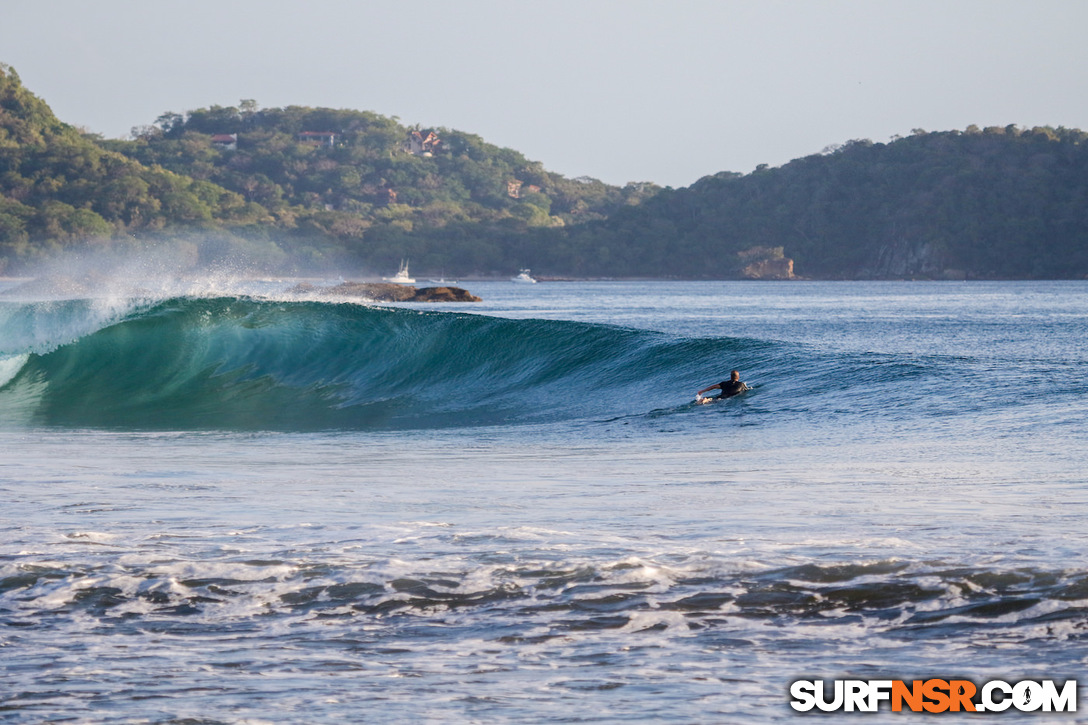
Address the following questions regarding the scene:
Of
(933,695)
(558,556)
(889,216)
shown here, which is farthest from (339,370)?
(889,216)

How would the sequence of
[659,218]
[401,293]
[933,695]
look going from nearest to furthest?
1. [933,695]
2. [401,293]
3. [659,218]

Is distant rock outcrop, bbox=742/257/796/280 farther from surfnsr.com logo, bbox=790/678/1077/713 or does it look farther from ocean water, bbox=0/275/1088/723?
surfnsr.com logo, bbox=790/678/1077/713

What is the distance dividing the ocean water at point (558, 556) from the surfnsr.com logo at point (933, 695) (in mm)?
81

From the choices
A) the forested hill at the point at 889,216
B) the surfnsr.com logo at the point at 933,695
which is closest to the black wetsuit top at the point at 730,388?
the surfnsr.com logo at the point at 933,695

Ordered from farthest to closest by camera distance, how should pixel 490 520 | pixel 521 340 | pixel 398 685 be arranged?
pixel 521 340, pixel 490 520, pixel 398 685

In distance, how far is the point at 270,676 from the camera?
Answer: 468 cm

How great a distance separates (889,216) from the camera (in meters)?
160

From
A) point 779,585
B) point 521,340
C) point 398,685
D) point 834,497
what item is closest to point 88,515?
point 398,685

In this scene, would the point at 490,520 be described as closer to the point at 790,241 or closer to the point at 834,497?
the point at 834,497

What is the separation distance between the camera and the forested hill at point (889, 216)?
147m

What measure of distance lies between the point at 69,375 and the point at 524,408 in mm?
9741

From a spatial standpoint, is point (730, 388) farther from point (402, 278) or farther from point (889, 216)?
point (889, 216)

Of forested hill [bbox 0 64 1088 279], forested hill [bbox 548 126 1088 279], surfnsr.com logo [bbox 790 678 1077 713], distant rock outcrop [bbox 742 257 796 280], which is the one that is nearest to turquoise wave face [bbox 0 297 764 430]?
surfnsr.com logo [bbox 790 678 1077 713]

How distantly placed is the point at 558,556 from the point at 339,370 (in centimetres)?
1571
